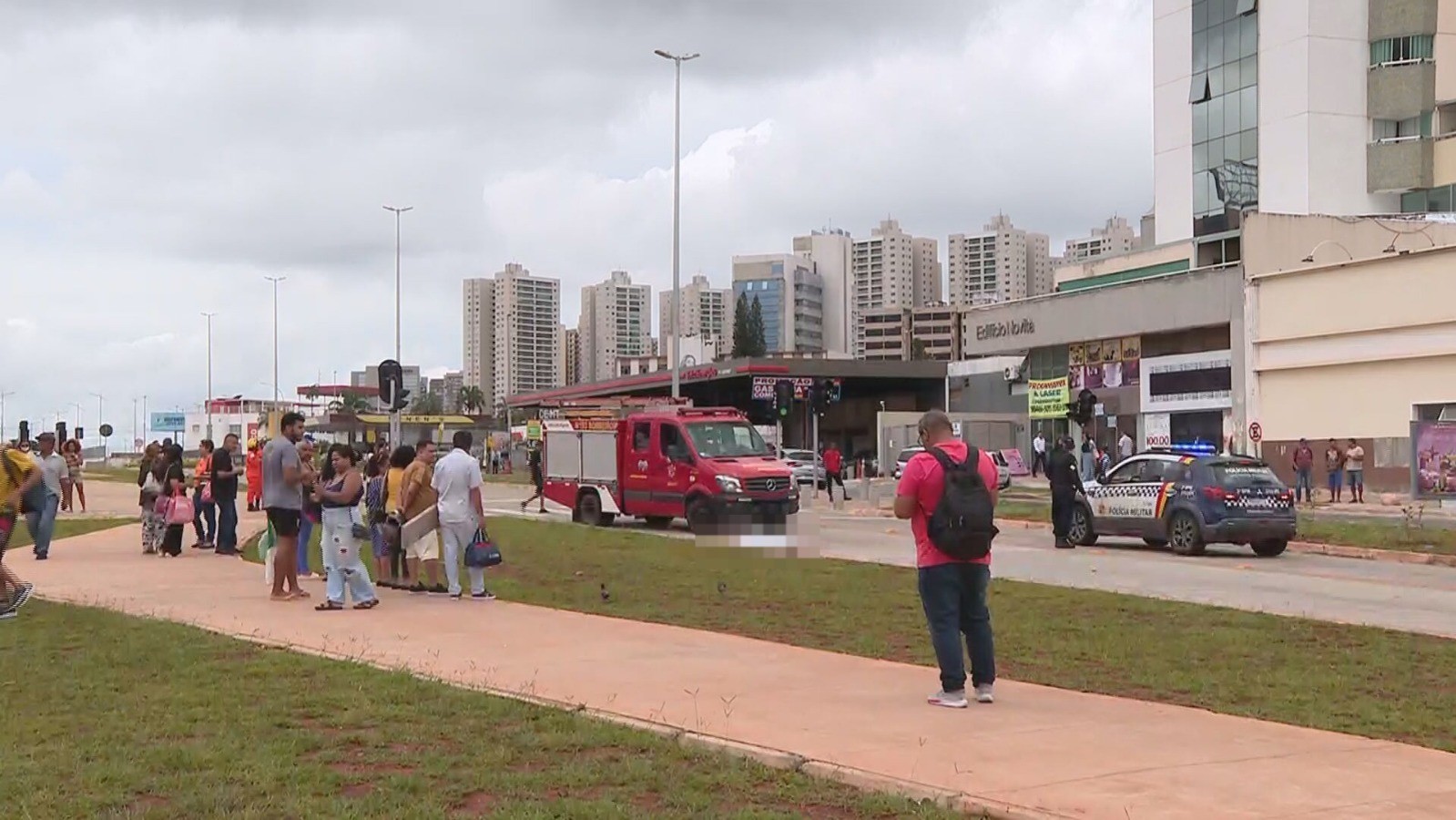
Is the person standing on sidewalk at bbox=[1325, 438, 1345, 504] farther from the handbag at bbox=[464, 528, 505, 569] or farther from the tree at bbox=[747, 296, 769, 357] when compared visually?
the tree at bbox=[747, 296, 769, 357]

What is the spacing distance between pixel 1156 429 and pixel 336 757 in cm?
4676

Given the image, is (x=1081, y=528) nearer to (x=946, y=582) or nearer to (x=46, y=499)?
(x=46, y=499)

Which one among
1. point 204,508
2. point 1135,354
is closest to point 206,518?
point 204,508

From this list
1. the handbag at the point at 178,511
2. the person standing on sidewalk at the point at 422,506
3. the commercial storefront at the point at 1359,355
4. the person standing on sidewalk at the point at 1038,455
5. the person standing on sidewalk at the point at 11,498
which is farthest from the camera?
the person standing on sidewalk at the point at 1038,455

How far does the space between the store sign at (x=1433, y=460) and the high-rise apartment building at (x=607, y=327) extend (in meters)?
162

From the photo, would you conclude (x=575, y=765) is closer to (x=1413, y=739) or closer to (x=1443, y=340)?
(x=1413, y=739)

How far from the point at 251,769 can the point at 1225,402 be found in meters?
44.6

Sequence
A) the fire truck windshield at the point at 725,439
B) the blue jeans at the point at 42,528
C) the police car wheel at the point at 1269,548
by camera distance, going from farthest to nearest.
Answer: the fire truck windshield at the point at 725,439 → the police car wheel at the point at 1269,548 → the blue jeans at the point at 42,528

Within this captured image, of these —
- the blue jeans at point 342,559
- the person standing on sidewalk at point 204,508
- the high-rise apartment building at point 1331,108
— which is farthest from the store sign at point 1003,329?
the blue jeans at point 342,559

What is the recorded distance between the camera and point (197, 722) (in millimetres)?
8062

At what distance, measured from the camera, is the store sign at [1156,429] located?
50.3 meters

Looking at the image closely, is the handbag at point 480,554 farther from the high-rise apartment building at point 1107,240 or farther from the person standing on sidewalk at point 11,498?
the high-rise apartment building at point 1107,240

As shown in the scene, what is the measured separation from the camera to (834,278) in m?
186

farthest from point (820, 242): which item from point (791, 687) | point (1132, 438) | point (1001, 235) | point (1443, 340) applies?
point (791, 687)
